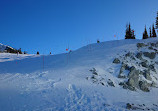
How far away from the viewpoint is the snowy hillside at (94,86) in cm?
794

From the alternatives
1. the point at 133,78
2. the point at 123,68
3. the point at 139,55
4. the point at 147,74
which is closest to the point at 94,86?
the point at 133,78

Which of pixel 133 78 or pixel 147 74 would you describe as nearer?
pixel 133 78

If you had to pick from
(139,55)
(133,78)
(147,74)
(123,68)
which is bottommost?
(133,78)

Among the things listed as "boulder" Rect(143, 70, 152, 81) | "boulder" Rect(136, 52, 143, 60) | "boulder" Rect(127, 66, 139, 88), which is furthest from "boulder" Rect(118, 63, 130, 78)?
"boulder" Rect(136, 52, 143, 60)

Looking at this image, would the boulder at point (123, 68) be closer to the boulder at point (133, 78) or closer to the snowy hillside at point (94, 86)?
the snowy hillside at point (94, 86)

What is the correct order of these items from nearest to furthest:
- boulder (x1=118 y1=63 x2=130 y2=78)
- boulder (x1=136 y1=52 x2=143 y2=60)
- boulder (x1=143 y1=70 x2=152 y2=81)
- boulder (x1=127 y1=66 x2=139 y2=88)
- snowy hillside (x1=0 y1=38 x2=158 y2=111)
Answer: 1. snowy hillside (x1=0 y1=38 x2=158 y2=111)
2. boulder (x1=127 y1=66 x2=139 y2=88)
3. boulder (x1=118 y1=63 x2=130 y2=78)
4. boulder (x1=143 y1=70 x2=152 y2=81)
5. boulder (x1=136 y1=52 x2=143 y2=60)

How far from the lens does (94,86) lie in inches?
469

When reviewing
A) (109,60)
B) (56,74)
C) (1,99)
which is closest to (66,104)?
(1,99)

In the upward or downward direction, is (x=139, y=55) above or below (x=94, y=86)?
above

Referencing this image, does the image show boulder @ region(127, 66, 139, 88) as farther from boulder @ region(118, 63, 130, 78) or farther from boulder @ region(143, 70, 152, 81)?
boulder @ region(143, 70, 152, 81)

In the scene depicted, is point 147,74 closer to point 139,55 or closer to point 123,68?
point 123,68

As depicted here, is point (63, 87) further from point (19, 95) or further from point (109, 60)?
point (109, 60)

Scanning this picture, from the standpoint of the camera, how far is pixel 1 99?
8031 mm

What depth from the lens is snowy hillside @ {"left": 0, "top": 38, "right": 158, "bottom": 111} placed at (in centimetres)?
794
